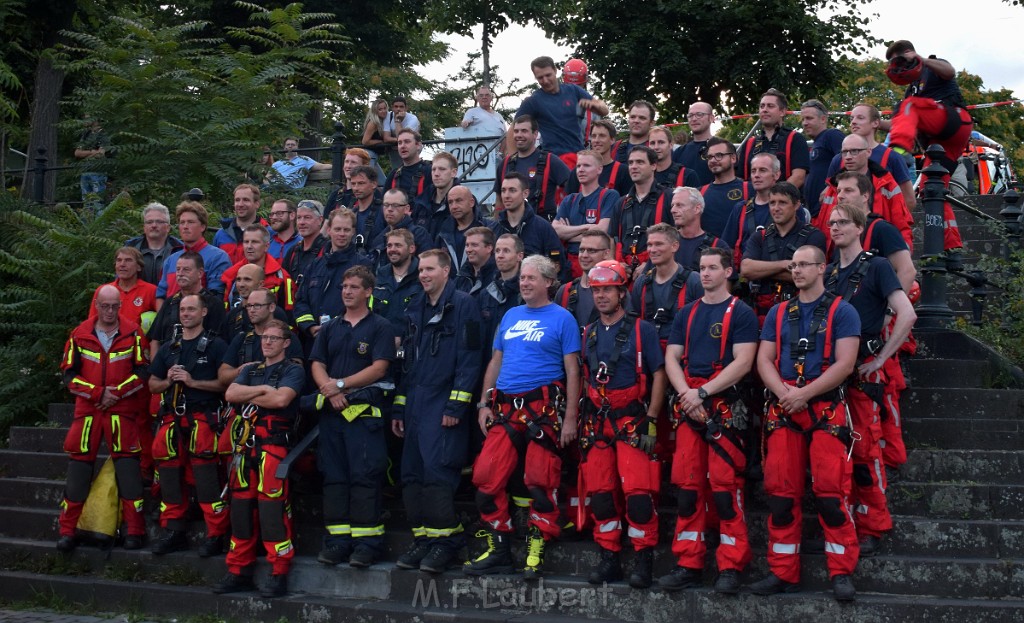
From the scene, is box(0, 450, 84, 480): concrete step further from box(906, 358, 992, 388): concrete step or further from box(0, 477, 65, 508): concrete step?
box(906, 358, 992, 388): concrete step

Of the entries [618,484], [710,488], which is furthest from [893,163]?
[618,484]

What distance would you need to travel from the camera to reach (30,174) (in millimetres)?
16516

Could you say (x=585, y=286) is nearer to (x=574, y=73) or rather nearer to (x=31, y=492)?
(x=574, y=73)

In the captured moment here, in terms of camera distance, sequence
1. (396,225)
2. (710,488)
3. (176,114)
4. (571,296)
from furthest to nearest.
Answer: (176,114)
(396,225)
(571,296)
(710,488)

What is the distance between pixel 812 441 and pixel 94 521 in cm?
623

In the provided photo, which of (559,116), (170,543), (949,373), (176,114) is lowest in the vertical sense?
(170,543)

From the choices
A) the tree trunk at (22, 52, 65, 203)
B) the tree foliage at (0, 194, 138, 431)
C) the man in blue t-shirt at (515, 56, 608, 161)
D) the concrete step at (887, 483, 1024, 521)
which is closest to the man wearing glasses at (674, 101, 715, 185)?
the man in blue t-shirt at (515, 56, 608, 161)

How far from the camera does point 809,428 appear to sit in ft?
22.5

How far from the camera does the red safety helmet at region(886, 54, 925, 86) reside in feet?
34.6

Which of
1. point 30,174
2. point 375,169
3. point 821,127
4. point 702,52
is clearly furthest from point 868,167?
point 702,52

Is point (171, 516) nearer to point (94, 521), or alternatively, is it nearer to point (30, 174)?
point (94, 521)

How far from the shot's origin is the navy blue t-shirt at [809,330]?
6.83 m

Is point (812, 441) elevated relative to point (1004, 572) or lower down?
elevated

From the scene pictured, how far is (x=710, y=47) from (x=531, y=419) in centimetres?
1687
